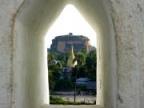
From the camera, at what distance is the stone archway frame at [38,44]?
443cm

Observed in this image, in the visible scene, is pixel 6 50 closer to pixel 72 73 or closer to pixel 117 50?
pixel 117 50

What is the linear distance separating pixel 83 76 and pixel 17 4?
32.2ft

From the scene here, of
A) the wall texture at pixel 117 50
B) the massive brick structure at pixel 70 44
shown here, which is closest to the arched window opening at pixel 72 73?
the massive brick structure at pixel 70 44

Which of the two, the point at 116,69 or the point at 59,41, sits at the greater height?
the point at 59,41

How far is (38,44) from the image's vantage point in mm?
5965

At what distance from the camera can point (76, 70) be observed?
13133 millimetres

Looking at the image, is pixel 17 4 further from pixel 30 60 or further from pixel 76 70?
pixel 76 70

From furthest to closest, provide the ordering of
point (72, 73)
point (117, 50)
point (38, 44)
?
point (72, 73) < point (38, 44) < point (117, 50)

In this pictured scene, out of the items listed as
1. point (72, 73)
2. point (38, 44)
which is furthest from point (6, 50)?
point (72, 73)

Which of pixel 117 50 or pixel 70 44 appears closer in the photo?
pixel 117 50

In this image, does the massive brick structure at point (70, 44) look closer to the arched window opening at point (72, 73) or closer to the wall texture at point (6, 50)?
the arched window opening at point (72, 73)

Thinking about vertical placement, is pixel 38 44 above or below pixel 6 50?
above

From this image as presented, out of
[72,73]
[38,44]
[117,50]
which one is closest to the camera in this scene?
[117,50]

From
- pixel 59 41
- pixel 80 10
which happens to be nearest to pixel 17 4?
pixel 80 10
